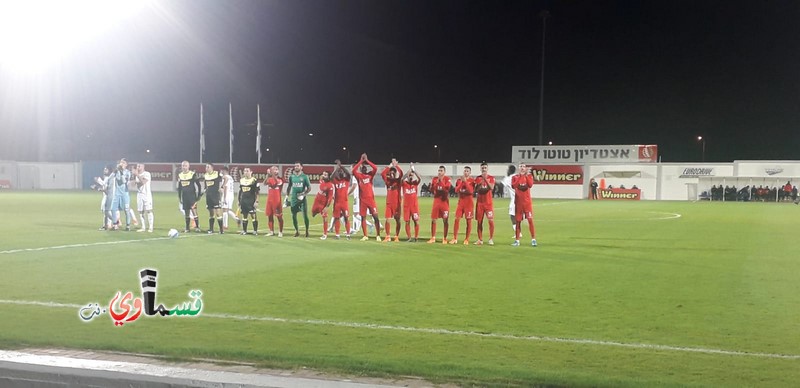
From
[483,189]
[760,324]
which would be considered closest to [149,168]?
[483,189]

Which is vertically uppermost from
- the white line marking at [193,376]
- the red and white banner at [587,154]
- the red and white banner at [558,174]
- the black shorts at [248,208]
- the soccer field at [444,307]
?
the red and white banner at [587,154]

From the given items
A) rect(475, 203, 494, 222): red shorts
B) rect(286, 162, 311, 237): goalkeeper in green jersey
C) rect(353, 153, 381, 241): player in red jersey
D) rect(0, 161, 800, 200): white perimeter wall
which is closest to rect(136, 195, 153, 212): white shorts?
rect(286, 162, 311, 237): goalkeeper in green jersey

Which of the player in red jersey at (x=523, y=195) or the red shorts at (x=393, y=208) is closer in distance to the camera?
the player in red jersey at (x=523, y=195)

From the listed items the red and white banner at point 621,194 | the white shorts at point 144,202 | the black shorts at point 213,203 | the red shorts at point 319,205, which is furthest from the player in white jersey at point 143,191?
the red and white banner at point 621,194

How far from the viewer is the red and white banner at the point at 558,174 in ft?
180

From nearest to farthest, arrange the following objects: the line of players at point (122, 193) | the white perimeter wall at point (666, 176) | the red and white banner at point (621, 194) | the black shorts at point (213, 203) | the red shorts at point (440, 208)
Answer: the red shorts at point (440, 208)
the black shorts at point (213, 203)
the line of players at point (122, 193)
the white perimeter wall at point (666, 176)
the red and white banner at point (621, 194)

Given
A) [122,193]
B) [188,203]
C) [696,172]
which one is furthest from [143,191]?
[696,172]

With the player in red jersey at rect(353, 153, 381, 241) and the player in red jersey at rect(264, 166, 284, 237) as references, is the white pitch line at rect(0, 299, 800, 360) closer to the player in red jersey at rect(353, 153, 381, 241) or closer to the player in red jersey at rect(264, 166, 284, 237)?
the player in red jersey at rect(353, 153, 381, 241)

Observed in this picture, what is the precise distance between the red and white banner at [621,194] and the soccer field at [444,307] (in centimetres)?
3669

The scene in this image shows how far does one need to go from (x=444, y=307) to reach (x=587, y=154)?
4672cm

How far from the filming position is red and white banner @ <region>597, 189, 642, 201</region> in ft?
173

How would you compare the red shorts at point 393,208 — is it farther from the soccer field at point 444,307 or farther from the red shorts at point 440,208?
the soccer field at point 444,307

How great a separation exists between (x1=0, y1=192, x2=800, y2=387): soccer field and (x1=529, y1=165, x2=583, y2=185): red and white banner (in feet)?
126

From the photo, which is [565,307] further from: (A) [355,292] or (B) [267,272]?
(B) [267,272]
